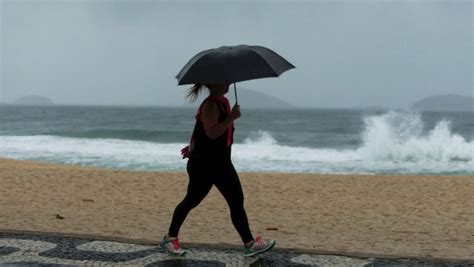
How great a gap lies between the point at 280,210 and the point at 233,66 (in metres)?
4.96

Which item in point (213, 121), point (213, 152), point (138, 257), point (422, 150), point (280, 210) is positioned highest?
point (213, 121)

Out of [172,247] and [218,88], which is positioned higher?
[218,88]

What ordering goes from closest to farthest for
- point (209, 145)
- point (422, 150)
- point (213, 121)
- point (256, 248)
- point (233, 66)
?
point (233, 66), point (213, 121), point (209, 145), point (256, 248), point (422, 150)

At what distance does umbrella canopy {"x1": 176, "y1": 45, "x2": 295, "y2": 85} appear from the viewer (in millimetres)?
4301

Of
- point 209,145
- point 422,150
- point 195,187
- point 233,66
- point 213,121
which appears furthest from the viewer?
point 422,150

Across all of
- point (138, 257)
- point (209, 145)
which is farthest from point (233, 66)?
point (138, 257)

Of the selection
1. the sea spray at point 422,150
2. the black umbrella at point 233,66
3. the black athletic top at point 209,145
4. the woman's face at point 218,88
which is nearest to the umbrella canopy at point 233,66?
the black umbrella at point 233,66

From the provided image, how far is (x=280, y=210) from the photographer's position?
29.4ft

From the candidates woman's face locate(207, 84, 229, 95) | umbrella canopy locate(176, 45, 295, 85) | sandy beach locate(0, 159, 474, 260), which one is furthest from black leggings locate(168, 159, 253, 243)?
sandy beach locate(0, 159, 474, 260)

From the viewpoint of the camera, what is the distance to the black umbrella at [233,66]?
430 cm

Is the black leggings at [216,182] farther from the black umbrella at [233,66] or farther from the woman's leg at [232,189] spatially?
the black umbrella at [233,66]

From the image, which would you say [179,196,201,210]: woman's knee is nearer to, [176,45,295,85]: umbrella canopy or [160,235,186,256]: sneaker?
[160,235,186,256]: sneaker

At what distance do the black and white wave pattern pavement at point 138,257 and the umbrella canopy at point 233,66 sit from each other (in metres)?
1.60

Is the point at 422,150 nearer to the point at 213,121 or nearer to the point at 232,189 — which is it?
the point at 232,189
